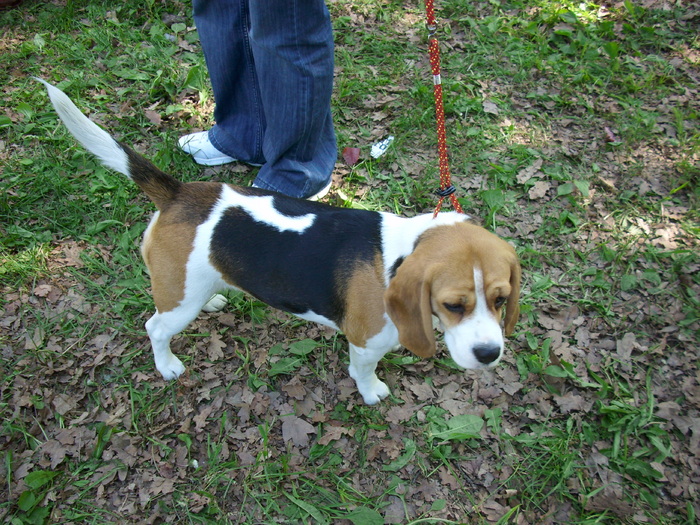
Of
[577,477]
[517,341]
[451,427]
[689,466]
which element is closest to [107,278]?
[451,427]

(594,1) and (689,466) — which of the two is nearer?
(689,466)

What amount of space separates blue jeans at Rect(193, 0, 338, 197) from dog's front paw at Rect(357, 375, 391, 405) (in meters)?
1.72

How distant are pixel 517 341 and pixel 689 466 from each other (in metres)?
1.32

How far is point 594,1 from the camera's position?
596 centimetres

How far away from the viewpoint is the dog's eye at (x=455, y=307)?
7.95 feet

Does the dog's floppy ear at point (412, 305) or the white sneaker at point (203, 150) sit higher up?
the dog's floppy ear at point (412, 305)

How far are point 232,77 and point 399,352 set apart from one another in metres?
2.67

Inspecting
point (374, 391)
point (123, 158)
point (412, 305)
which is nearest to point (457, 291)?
point (412, 305)

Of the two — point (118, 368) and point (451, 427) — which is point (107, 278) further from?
point (451, 427)

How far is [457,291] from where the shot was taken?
235cm

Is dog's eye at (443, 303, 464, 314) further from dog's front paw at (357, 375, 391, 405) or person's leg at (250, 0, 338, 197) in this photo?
person's leg at (250, 0, 338, 197)

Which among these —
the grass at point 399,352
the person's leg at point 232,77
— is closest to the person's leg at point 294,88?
the person's leg at point 232,77

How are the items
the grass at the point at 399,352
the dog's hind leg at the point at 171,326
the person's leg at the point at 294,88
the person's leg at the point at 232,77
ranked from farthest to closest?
the person's leg at the point at 232,77, the person's leg at the point at 294,88, the grass at the point at 399,352, the dog's hind leg at the point at 171,326

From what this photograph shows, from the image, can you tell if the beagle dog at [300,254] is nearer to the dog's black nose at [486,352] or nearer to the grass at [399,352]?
the dog's black nose at [486,352]
